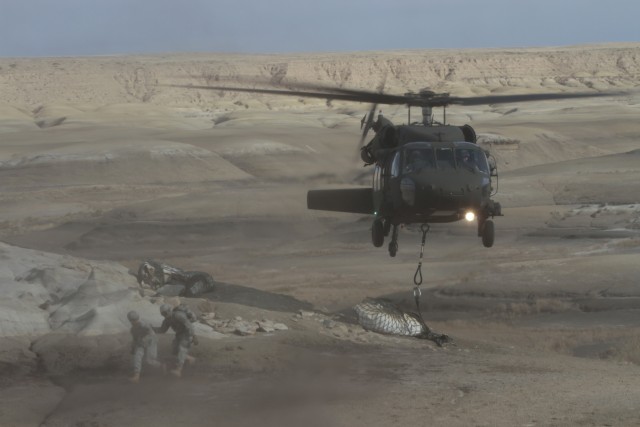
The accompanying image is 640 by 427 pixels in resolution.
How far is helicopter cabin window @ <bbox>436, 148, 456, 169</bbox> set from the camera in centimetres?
2230

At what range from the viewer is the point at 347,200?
2645 cm

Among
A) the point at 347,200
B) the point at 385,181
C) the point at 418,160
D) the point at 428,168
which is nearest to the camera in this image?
the point at 428,168

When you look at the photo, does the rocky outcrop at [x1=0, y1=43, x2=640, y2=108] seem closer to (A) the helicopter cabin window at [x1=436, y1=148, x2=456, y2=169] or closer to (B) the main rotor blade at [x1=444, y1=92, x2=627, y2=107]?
(B) the main rotor blade at [x1=444, y1=92, x2=627, y2=107]

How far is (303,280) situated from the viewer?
144 ft

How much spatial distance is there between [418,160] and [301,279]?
22.1 meters

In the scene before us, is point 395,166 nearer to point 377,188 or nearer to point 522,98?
point 377,188

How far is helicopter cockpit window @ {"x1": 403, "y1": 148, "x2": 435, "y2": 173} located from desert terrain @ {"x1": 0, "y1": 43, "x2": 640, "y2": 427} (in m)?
3.81

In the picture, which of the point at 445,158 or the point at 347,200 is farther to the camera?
the point at 347,200

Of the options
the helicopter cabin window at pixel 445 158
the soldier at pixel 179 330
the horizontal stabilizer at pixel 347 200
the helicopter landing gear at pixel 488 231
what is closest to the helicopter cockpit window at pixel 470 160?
the helicopter cabin window at pixel 445 158

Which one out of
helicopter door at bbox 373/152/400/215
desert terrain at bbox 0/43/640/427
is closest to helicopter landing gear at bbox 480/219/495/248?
helicopter door at bbox 373/152/400/215

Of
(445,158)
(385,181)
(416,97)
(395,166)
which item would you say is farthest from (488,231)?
(416,97)

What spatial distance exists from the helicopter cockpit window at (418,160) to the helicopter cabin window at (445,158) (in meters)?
0.12

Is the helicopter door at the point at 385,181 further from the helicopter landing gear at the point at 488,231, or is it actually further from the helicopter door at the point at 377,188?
the helicopter landing gear at the point at 488,231

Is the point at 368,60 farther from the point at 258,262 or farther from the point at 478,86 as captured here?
the point at 258,262
